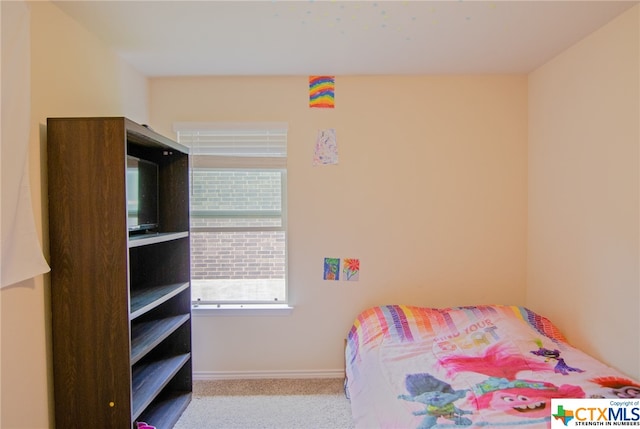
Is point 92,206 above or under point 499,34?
under

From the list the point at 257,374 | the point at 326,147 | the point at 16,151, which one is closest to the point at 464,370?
the point at 257,374

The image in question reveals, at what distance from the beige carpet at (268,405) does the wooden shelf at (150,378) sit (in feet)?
1.10

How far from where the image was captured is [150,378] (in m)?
1.77

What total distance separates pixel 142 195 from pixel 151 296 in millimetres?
610

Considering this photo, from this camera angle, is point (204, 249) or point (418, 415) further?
point (204, 249)

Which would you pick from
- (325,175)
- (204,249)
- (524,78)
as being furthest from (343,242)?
(524,78)

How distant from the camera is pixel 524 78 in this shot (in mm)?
2354

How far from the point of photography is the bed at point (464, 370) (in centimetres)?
132

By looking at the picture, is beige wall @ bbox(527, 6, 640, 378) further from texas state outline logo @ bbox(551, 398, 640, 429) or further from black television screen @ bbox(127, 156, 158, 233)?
black television screen @ bbox(127, 156, 158, 233)

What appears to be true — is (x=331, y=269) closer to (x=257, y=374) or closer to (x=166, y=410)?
(x=257, y=374)

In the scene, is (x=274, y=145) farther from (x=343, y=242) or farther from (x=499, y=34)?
(x=499, y=34)

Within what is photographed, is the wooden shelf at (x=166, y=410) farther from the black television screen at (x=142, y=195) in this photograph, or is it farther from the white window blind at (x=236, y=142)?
the white window blind at (x=236, y=142)

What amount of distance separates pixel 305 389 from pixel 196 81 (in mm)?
2439

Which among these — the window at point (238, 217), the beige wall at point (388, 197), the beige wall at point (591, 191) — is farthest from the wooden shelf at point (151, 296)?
the beige wall at point (591, 191)
